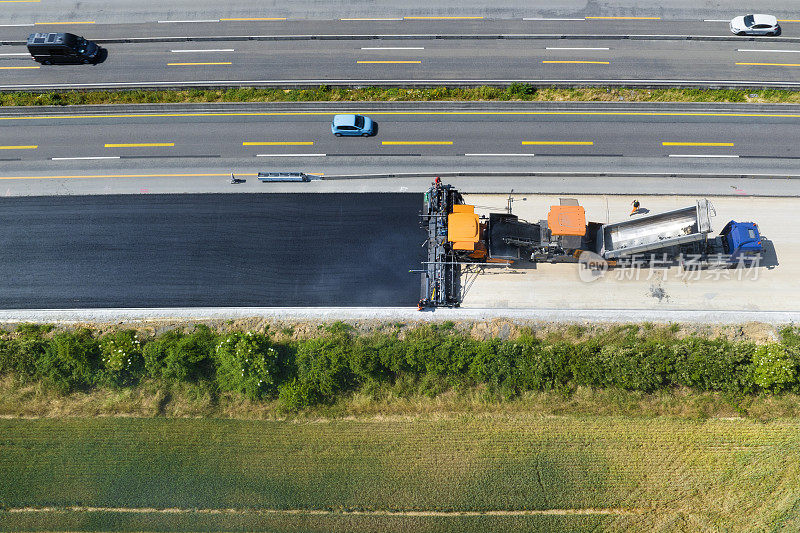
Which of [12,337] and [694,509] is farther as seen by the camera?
[12,337]

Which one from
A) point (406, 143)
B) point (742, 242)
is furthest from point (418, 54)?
point (742, 242)

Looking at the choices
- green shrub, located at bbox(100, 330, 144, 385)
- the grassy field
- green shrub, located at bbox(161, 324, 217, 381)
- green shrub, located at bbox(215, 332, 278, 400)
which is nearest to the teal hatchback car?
green shrub, located at bbox(215, 332, 278, 400)

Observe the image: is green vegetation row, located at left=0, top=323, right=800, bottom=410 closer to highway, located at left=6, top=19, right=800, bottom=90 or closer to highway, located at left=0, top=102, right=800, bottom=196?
highway, located at left=0, top=102, right=800, bottom=196

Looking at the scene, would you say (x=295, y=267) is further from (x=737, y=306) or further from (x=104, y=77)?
(x=737, y=306)

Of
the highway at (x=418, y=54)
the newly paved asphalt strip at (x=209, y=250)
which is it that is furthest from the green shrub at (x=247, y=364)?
the highway at (x=418, y=54)

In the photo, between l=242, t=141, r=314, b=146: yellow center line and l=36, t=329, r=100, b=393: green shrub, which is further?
l=242, t=141, r=314, b=146: yellow center line

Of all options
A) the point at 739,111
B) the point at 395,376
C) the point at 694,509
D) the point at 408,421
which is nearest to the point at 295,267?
the point at 395,376

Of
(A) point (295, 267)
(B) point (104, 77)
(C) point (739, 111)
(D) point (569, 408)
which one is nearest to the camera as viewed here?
(D) point (569, 408)
